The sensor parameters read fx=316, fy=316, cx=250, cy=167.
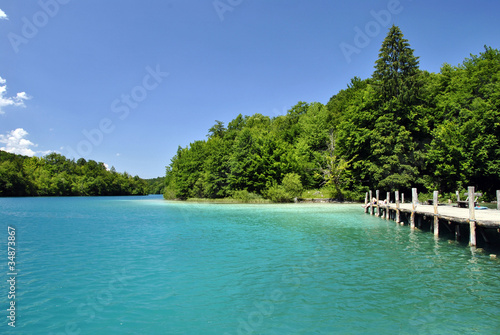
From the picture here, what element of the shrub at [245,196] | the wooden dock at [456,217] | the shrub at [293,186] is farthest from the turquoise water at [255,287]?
the shrub at [245,196]

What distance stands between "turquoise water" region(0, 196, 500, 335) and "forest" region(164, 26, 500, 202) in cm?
2201

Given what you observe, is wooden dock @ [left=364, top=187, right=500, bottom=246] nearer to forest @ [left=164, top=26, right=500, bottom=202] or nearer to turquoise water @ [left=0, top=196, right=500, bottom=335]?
turquoise water @ [left=0, top=196, right=500, bottom=335]

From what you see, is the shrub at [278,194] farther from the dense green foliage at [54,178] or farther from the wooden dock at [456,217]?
the dense green foliage at [54,178]

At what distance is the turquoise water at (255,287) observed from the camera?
6.96 metres

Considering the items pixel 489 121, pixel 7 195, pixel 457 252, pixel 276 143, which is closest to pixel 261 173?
pixel 276 143

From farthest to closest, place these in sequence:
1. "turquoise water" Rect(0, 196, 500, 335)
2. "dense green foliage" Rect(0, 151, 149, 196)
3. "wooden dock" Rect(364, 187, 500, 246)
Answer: "dense green foliage" Rect(0, 151, 149, 196)
"wooden dock" Rect(364, 187, 500, 246)
"turquoise water" Rect(0, 196, 500, 335)

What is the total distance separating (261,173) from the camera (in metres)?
57.8

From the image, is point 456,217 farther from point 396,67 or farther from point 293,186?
point 293,186

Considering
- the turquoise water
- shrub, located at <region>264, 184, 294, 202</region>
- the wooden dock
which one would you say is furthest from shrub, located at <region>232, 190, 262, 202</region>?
the turquoise water

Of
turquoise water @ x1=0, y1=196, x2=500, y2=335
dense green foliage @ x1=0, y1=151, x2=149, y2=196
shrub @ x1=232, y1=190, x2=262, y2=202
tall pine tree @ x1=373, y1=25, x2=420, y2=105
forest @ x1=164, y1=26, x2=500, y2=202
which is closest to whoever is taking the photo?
turquoise water @ x1=0, y1=196, x2=500, y2=335

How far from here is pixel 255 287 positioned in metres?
9.34

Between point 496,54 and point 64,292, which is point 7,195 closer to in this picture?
point 64,292

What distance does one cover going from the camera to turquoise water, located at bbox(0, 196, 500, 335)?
274 inches

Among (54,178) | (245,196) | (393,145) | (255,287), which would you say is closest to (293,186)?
(245,196)
